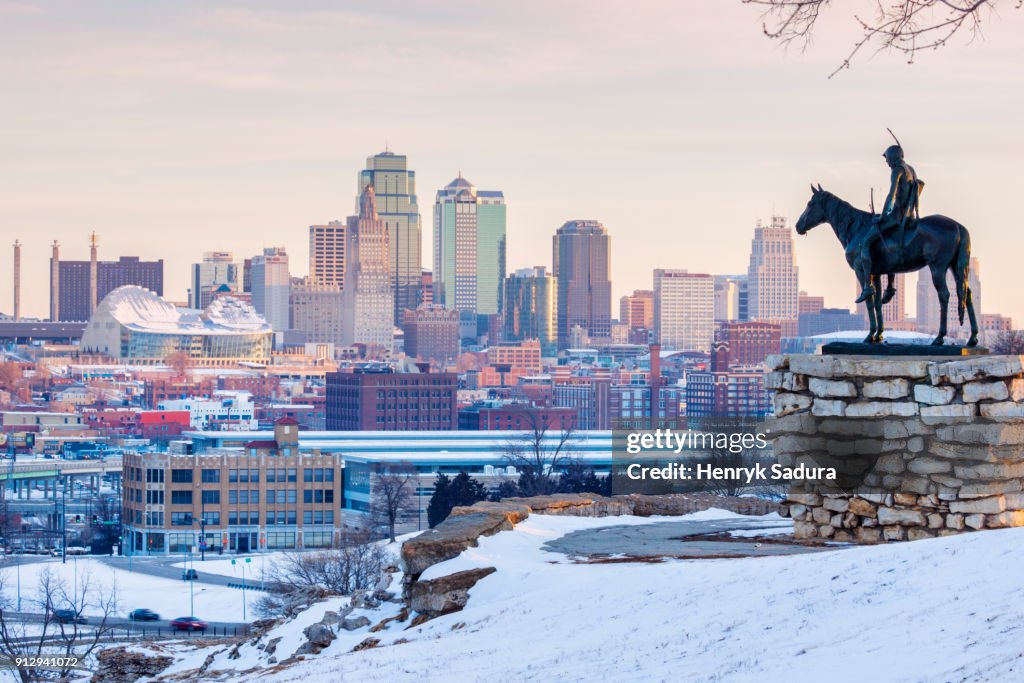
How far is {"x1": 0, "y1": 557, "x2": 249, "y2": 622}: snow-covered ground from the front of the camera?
138 ft

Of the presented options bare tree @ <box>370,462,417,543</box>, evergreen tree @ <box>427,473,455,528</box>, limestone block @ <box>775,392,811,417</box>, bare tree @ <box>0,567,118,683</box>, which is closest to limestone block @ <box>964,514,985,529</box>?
limestone block @ <box>775,392,811,417</box>

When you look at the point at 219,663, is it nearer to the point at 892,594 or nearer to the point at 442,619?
the point at 442,619

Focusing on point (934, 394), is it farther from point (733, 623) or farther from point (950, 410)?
point (733, 623)

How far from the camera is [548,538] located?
13172mm

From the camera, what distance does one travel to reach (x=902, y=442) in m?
11.9

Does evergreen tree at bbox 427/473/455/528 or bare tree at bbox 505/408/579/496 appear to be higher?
bare tree at bbox 505/408/579/496

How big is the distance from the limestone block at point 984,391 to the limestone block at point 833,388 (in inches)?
29.7

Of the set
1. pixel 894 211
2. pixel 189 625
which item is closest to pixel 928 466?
pixel 894 211

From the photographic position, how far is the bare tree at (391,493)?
199ft

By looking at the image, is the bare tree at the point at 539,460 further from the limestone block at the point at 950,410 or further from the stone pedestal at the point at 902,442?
the limestone block at the point at 950,410

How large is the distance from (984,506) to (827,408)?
1178mm

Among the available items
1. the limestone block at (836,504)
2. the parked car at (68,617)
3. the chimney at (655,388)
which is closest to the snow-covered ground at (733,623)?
the limestone block at (836,504)

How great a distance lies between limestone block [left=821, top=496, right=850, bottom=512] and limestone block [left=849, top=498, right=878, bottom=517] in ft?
0.11

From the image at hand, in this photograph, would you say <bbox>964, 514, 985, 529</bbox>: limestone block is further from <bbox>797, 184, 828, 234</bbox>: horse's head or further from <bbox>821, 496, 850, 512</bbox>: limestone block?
<bbox>797, 184, 828, 234</bbox>: horse's head
